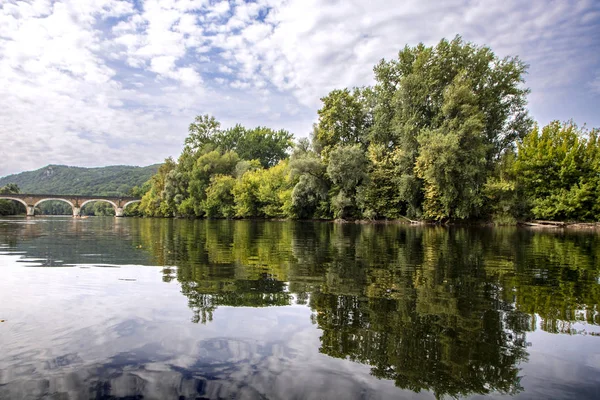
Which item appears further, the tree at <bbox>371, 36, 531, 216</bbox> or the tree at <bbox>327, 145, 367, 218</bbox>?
the tree at <bbox>327, 145, 367, 218</bbox>

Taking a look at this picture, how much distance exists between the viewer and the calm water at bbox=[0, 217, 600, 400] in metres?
3.53

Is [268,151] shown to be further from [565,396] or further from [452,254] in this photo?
[565,396]

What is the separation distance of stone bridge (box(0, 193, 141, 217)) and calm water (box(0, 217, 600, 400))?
12091 cm

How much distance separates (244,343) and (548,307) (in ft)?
17.8

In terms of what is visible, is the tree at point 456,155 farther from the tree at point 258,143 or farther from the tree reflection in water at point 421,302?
the tree at point 258,143

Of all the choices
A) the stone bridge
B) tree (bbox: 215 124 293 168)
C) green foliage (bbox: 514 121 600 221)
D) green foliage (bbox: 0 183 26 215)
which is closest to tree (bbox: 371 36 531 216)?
green foliage (bbox: 514 121 600 221)

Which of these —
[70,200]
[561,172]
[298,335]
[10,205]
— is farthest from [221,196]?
[70,200]

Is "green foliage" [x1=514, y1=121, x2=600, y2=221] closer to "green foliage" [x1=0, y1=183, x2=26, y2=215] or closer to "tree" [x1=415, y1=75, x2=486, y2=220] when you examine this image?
"tree" [x1=415, y1=75, x2=486, y2=220]

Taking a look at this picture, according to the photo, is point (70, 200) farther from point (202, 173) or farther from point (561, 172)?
point (561, 172)

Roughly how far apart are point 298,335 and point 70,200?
13970 cm

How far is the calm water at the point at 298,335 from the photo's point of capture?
3531 millimetres

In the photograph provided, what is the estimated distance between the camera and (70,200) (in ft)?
398

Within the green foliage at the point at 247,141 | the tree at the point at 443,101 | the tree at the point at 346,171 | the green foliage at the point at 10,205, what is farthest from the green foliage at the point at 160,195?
the tree at the point at 443,101

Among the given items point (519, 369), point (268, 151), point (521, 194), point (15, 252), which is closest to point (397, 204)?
point (521, 194)
